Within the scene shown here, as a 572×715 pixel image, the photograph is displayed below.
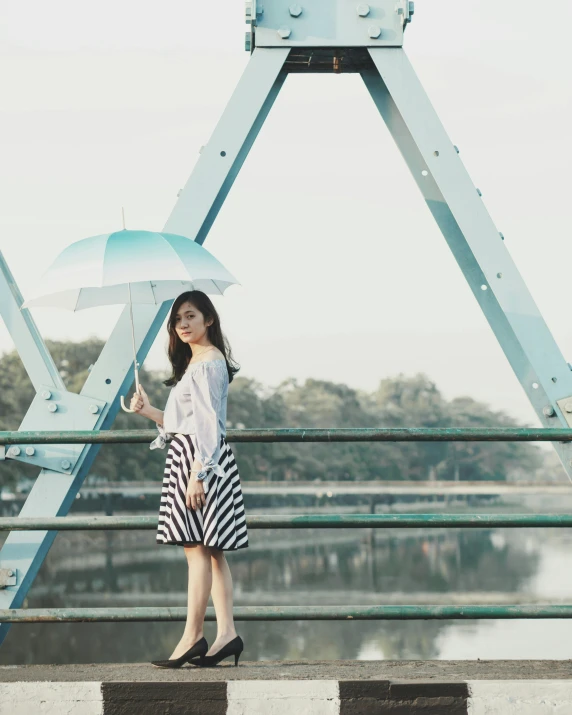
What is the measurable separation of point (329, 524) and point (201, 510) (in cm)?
44

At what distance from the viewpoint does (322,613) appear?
135 inches

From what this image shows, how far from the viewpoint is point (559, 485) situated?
3590 inches

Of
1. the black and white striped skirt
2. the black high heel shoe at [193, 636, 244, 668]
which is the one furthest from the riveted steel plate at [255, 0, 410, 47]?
the black high heel shoe at [193, 636, 244, 668]

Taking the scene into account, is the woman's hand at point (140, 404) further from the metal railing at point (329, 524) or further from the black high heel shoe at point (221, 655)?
the black high heel shoe at point (221, 655)

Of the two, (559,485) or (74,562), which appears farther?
(559,485)

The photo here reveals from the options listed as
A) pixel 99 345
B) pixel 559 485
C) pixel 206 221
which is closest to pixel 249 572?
pixel 99 345

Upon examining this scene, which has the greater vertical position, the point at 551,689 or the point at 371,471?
the point at 371,471

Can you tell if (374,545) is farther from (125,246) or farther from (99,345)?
(125,246)

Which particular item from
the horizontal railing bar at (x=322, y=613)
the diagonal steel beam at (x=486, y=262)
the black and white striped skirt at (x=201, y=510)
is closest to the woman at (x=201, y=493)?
the black and white striped skirt at (x=201, y=510)

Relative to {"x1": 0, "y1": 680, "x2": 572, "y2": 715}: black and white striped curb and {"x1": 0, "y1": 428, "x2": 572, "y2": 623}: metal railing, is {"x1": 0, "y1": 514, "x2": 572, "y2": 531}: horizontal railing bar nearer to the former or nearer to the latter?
{"x1": 0, "y1": 428, "x2": 572, "y2": 623}: metal railing

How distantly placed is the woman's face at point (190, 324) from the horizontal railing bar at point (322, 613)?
95 centimetres

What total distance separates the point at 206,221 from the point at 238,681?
1756 millimetres

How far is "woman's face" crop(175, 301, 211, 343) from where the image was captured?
3686 mm

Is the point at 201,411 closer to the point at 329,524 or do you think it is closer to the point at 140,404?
the point at 140,404
